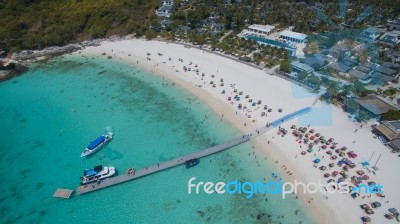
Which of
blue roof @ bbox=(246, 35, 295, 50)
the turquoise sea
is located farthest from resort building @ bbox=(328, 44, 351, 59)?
the turquoise sea

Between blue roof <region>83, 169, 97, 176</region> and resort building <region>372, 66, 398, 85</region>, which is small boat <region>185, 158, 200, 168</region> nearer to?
blue roof <region>83, 169, 97, 176</region>

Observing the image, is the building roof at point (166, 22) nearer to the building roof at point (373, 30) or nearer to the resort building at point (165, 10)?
the resort building at point (165, 10)

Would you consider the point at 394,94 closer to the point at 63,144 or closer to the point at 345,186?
the point at 345,186

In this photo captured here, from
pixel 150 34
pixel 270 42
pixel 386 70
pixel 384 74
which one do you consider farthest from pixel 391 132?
pixel 150 34

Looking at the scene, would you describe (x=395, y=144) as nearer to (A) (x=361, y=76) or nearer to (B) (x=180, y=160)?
(A) (x=361, y=76)

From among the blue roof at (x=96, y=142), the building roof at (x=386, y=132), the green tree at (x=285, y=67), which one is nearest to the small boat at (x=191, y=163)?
the blue roof at (x=96, y=142)

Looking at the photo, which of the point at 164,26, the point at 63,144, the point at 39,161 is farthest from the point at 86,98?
the point at 164,26
